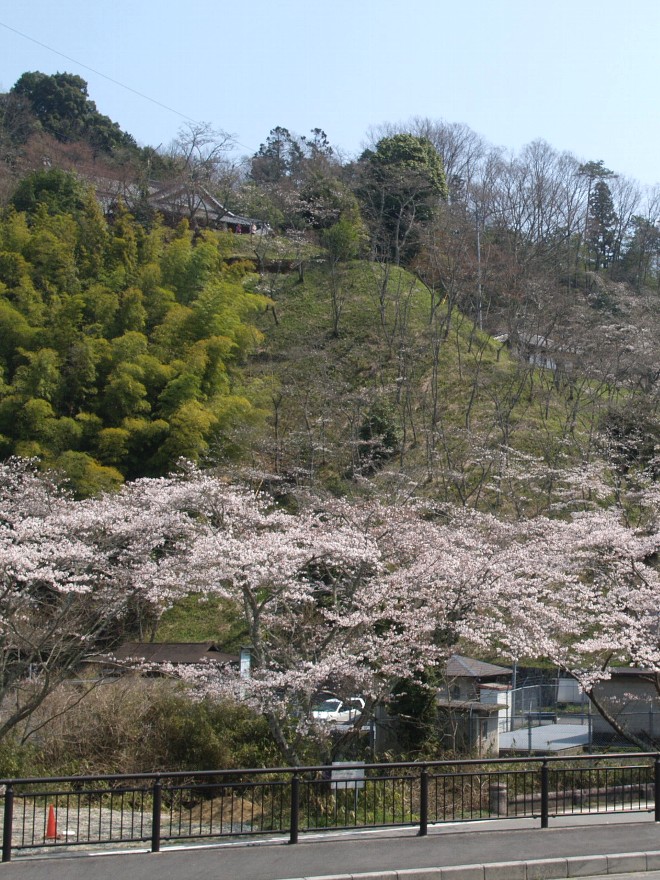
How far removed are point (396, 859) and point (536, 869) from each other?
125cm

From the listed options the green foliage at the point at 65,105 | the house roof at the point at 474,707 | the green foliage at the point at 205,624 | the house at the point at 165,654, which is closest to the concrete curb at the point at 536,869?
the house roof at the point at 474,707

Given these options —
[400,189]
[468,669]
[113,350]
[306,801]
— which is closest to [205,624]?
[113,350]

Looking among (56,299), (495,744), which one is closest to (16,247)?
(56,299)

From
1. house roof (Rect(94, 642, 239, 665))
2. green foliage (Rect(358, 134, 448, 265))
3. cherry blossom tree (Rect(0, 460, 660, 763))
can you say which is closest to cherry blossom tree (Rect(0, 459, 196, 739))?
cherry blossom tree (Rect(0, 460, 660, 763))

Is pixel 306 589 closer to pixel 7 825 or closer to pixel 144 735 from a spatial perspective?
pixel 144 735

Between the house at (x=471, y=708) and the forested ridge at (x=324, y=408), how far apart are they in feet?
2.31

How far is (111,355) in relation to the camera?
27.3 meters

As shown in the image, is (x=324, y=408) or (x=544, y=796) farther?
(x=324, y=408)

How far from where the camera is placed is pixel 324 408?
32.1 meters

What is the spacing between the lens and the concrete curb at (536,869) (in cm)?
742

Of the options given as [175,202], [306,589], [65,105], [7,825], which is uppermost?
[65,105]

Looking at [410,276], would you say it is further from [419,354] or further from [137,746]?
[137,746]

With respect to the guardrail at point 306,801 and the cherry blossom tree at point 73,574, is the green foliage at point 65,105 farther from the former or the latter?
the guardrail at point 306,801

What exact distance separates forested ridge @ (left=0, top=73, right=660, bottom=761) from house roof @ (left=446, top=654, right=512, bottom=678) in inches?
16.0
